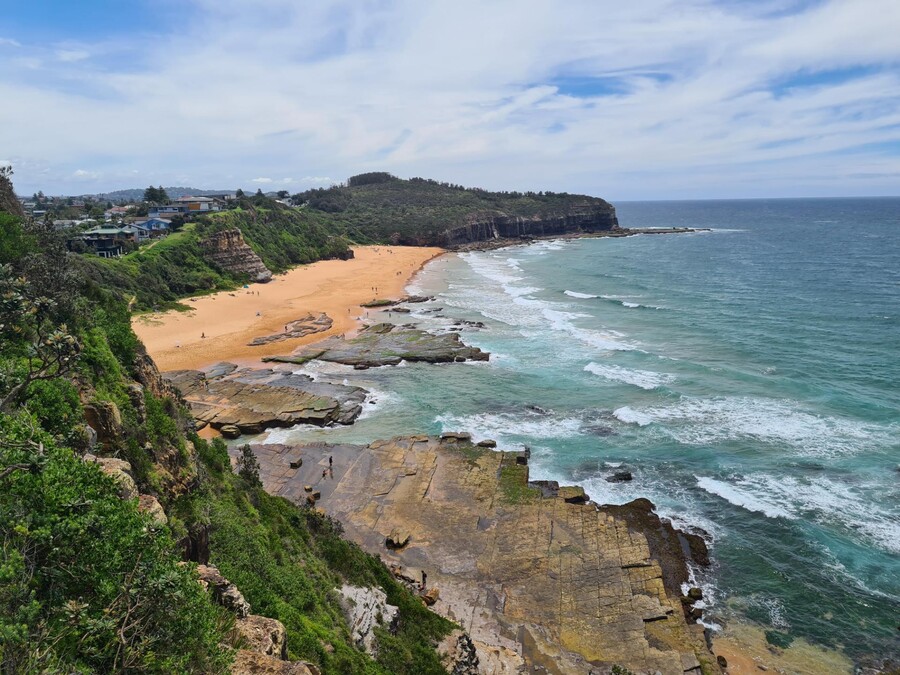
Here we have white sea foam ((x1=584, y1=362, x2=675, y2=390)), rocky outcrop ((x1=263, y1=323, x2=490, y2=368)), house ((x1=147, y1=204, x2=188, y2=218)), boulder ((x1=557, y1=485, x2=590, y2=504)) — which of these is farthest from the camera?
house ((x1=147, y1=204, x2=188, y2=218))

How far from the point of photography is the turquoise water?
23234 millimetres

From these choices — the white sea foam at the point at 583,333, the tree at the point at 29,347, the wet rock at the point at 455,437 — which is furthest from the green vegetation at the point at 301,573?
the white sea foam at the point at 583,333

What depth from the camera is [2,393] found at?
9.81m

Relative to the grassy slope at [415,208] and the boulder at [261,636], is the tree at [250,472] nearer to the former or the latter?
the boulder at [261,636]

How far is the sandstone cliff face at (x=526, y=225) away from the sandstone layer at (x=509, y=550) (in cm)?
11435

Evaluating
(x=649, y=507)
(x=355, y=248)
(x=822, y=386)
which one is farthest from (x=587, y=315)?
(x=355, y=248)

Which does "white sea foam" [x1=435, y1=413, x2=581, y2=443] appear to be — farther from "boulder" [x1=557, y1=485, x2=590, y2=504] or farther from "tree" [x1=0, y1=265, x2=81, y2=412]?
"tree" [x1=0, y1=265, x2=81, y2=412]

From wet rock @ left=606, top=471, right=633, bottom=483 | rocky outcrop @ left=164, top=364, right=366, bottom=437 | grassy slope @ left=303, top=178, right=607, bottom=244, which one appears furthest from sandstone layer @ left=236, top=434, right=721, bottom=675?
grassy slope @ left=303, top=178, right=607, bottom=244

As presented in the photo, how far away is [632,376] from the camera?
44250 mm

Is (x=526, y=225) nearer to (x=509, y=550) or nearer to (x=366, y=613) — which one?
(x=509, y=550)

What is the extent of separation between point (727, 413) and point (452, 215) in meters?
124

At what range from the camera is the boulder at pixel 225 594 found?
10945 millimetres

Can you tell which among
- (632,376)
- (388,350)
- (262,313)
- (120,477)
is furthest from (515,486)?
(262,313)

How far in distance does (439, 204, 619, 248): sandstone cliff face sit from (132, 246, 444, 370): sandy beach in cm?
4533
